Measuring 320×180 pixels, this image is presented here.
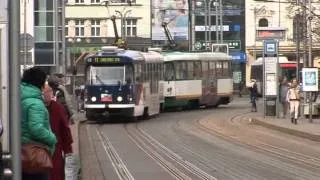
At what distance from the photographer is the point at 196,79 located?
151 feet

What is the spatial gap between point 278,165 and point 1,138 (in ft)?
38.9

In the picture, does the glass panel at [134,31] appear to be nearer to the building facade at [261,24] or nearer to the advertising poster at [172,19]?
the advertising poster at [172,19]

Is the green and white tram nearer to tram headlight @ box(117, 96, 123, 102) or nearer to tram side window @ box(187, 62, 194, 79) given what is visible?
tram side window @ box(187, 62, 194, 79)

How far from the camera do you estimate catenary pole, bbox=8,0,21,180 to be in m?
5.40

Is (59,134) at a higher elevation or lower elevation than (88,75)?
lower

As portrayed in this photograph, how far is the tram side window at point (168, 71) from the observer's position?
4393 cm

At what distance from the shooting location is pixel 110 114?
34938mm

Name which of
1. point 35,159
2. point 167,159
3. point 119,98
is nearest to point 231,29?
point 119,98

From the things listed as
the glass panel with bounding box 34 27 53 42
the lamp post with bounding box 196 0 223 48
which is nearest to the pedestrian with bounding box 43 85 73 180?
the glass panel with bounding box 34 27 53 42

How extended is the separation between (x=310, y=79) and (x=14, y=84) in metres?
26.9

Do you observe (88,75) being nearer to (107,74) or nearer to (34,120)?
(107,74)

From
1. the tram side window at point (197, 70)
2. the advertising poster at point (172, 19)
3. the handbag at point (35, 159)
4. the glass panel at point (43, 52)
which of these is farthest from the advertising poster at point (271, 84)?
the advertising poster at point (172, 19)

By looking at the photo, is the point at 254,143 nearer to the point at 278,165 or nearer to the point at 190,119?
the point at 278,165

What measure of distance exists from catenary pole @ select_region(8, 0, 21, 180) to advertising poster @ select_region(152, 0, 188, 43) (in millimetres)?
82394
